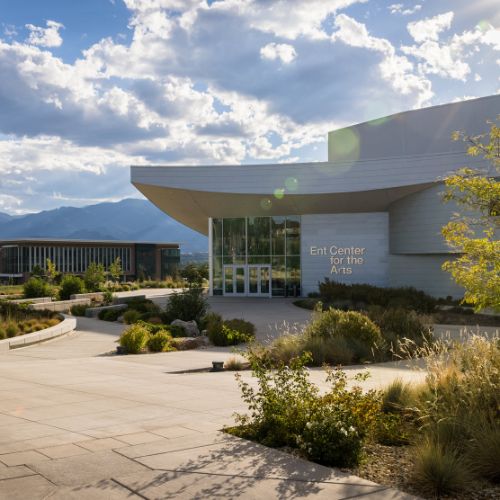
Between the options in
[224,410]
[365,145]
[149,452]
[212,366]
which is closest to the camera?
[149,452]

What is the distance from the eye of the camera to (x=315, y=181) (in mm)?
35062

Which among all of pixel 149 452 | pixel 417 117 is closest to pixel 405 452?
pixel 149 452

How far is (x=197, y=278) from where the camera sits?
52125mm

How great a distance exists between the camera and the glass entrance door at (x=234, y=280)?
133ft

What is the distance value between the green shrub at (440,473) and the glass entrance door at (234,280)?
35601mm

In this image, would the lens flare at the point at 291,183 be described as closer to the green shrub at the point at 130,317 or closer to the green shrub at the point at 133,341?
the green shrub at the point at 130,317

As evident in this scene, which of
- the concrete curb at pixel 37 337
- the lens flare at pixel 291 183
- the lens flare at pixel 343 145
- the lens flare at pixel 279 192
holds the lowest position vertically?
the concrete curb at pixel 37 337

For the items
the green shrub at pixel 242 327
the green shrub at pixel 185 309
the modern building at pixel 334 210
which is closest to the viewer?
the green shrub at pixel 242 327

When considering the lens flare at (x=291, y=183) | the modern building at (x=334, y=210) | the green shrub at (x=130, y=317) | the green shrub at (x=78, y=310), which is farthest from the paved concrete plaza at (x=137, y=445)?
the lens flare at (x=291, y=183)

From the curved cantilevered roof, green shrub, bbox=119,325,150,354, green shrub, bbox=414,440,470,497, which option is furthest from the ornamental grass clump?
the curved cantilevered roof

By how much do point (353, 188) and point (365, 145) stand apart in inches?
468

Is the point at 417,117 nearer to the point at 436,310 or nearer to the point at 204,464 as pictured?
the point at 436,310

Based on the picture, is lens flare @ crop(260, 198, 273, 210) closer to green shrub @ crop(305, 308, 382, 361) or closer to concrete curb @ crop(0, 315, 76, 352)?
concrete curb @ crop(0, 315, 76, 352)

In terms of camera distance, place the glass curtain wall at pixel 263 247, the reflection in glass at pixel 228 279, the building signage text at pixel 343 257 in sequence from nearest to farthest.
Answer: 1. the building signage text at pixel 343 257
2. the glass curtain wall at pixel 263 247
3. the reflection in glass at pixel 228 279
